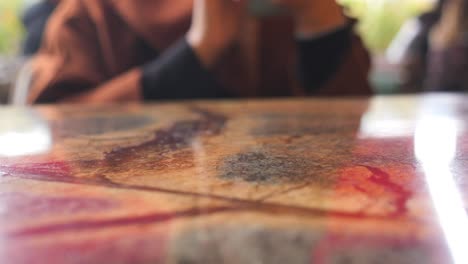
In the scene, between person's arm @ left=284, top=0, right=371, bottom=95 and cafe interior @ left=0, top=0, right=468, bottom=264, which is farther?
person's arm @ left=284, top=0, right=371, bottom=95

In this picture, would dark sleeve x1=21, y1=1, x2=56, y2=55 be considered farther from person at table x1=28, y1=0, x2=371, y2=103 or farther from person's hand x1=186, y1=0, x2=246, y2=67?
person's hand x1=186, y1=0, x2=246, y2=67

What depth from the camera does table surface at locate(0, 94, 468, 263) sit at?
184 millimetres

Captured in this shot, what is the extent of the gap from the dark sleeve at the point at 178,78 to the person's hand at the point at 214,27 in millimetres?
25

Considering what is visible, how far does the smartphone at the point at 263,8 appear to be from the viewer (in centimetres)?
94

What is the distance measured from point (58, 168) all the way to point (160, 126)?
0.20m

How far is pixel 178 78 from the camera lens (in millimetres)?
897

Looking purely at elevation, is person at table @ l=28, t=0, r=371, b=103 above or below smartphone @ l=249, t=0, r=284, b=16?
below

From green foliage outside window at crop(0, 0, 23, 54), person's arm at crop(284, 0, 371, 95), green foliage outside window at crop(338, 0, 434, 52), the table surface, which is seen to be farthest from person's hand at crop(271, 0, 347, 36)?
green foliage outside window at crop(0, 0, 23, 54)

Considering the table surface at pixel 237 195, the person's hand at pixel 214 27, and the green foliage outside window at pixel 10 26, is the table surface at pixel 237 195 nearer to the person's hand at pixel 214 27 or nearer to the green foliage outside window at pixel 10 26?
the person's hand at pixel 214 27

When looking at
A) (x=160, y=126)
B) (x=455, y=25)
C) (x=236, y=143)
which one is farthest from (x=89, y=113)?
(x=455, y=25)

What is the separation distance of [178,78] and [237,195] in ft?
2.23

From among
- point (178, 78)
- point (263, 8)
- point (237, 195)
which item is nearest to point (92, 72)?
point (178, 78)

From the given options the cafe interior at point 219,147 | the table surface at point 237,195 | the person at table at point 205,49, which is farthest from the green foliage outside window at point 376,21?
the table surface at point 237,195

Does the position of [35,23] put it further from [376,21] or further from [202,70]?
[376,21]
